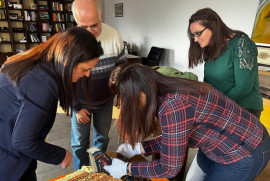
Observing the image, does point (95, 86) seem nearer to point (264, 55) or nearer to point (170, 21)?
point (264, 55)

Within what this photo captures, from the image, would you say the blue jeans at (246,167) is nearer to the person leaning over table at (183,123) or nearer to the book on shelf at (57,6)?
the person leaning over table at (183,123)

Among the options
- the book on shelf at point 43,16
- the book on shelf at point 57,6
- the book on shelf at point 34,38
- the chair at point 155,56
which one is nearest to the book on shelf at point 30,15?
the book on shelf at point 43,16

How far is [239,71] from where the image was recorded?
107cm

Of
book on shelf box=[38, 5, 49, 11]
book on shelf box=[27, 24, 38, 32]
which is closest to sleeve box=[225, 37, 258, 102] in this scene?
book on shelf box=[27, 24, 38, 32]

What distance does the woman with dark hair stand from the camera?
1.07 meters

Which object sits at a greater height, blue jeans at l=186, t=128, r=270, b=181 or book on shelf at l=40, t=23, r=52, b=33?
book on shelf at l=40, t=23, r=52, b=33

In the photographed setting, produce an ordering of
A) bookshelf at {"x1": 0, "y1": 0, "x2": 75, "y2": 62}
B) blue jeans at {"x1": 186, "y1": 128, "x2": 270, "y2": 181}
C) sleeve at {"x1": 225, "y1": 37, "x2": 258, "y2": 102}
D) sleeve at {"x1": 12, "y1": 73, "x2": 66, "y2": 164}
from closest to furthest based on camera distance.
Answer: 1. sleeve at {"x1": 12, "y1": 73, "x2": 66, "y2": 164}
2. blue jeans at {"x1": 186, "y1": 128, "x2": 270, "y2": 181}
3. sleeve at {"x1": 225, "y1": 37, "x2": 258, "y2": 102}
4. bookshelf at {"x1": 0, "y1": 0, "x2": 75, "y2": 62}

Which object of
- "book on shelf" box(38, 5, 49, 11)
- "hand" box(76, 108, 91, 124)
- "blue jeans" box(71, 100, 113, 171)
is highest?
"book on shelf" box(38, 5, 49, 11)

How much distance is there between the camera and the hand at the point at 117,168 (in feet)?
2.90

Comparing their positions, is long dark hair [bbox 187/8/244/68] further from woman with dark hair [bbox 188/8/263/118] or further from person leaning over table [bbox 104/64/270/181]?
person leaning over table [bbox 104/64/270/181]

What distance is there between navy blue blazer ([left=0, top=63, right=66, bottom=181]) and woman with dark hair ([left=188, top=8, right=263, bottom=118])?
2.89 ft

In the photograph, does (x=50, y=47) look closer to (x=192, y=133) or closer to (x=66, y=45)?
(x=66, y=45)

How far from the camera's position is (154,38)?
191 inches

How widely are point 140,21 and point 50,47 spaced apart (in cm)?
483
